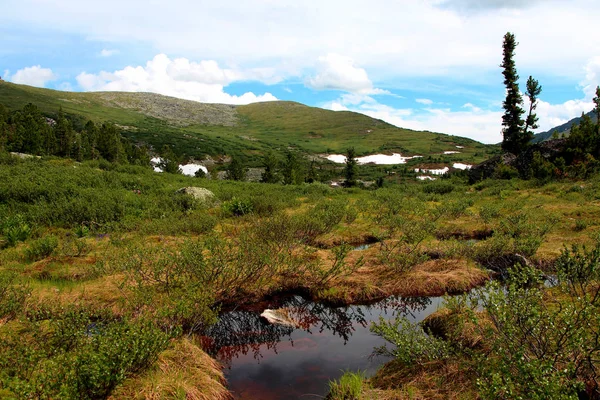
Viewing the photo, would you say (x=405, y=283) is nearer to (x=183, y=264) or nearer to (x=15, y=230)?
(x=183, y=264)

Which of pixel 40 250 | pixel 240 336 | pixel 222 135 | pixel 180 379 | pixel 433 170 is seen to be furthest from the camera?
pixel 222 135

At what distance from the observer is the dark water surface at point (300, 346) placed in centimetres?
691

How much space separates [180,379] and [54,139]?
187 feet

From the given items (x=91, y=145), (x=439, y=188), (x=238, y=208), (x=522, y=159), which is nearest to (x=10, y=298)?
(x=238, y=208)

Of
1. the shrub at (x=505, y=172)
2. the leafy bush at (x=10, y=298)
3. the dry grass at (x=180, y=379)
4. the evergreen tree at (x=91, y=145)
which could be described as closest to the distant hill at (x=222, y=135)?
the evergreen tree at (x=91, y=145)

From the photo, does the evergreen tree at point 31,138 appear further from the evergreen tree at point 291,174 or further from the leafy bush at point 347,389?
the leafy bush at point 347,389

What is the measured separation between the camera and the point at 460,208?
→ 19938 mm

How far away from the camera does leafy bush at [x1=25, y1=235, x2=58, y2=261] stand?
1256 centimetres

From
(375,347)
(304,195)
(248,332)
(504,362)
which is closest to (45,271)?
(248,332)

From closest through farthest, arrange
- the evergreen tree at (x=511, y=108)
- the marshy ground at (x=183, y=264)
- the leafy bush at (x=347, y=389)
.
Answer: the marshy ground at (x=183, y=264), the leafy bush at (x=347, y=389), the evergreen tree at (x=511, y=108)

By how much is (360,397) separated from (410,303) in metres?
4.91

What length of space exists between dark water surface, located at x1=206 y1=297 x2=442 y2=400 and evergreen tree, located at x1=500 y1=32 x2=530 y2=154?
38610mm

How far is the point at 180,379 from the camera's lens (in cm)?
618

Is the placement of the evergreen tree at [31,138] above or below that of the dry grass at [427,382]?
above
